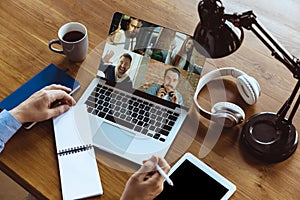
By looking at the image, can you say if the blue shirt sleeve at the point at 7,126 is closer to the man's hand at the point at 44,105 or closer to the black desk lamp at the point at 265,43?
the man's hand at the point at 44,105

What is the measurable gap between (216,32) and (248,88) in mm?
250

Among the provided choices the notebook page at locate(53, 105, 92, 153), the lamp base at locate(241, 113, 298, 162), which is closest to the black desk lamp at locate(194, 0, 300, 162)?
the lamp base at locate(241, 113, 298, 162)

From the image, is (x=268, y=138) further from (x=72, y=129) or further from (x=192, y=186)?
(x=72, y=129)

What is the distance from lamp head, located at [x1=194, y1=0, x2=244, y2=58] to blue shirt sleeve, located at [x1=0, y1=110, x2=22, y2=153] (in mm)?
459

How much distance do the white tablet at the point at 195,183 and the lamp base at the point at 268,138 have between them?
0.11 m

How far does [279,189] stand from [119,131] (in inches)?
15.1

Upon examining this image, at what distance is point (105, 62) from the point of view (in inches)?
47.3

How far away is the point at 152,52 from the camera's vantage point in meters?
1.18

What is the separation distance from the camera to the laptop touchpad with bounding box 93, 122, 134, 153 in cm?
107

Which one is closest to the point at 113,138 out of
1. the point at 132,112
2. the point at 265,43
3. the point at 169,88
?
the point at 132,112

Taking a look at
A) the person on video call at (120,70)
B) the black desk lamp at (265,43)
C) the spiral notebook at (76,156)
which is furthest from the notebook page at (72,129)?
the black desk lamp at (265,43)

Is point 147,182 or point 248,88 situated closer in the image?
point 147,182

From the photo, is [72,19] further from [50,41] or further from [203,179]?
Result: [203,179]

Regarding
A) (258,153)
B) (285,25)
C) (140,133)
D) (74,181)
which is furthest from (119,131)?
(285,25)
